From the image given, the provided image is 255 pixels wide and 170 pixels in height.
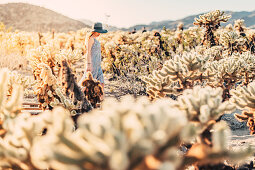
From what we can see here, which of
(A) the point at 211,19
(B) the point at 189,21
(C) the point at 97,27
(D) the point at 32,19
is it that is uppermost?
(B) the point at 189,21

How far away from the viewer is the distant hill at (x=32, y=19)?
5356 centimetres

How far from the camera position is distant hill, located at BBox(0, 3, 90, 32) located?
5356 cm

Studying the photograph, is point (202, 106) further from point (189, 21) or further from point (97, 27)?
point (189, 21)

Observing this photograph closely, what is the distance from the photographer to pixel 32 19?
5769 centimetres

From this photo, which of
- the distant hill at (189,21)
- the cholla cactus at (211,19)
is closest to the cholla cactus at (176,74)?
the cholla cactus at (211,19)

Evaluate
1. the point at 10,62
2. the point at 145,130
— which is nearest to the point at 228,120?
the point at 145,130

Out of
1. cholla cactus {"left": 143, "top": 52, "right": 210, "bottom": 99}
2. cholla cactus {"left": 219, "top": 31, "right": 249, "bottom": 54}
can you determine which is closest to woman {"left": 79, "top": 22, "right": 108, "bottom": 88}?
cholla cactus {"left": 143, "top": 52, "right": 210, "bottom": 99}

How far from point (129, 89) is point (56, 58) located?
2.83m

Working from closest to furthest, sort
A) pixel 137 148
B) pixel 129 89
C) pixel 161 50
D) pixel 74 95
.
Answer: pixel 137 148, pixel 74 95, pixel 129 89, pixel 161 50

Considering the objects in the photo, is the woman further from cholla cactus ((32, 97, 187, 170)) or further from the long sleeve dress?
cholla cactus ((32, 97, 187, 170))

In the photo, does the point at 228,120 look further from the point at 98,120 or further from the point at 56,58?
the point at 98,120

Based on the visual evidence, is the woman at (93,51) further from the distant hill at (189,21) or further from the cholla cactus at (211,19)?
the distant hill at (189,21)

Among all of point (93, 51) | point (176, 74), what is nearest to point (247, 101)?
point (176, 74)

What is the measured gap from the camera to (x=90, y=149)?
0.73 meters
